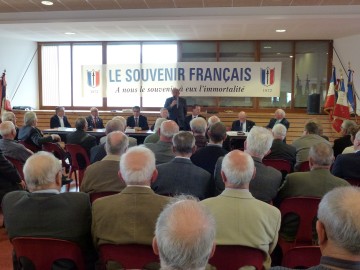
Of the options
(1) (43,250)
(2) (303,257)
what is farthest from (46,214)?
(2) (303,257)

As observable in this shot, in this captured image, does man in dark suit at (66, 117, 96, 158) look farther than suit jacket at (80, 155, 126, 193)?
Yes

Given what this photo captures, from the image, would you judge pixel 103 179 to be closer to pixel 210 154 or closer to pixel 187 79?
pixel 210 154

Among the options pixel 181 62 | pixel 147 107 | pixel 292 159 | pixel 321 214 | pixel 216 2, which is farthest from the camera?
pixel 147 107

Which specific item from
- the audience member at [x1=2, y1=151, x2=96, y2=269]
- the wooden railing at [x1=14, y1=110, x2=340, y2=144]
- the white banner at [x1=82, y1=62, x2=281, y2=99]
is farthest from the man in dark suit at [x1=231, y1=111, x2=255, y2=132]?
the audience member at [x1=2, y1=151, x2=96, y2=269]

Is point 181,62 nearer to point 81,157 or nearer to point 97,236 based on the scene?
point 81,157

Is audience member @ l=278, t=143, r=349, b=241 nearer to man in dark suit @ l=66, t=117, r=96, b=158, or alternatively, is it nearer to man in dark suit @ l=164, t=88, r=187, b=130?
man in dark suit @ l=66, t=117, r=96, b=158

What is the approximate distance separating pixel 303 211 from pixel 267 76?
312 inches

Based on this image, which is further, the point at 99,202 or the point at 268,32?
the point at 268,32

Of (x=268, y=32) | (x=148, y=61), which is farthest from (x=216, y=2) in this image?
(x=148, y=61)

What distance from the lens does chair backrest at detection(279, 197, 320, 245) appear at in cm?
238

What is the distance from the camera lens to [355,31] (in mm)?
8555

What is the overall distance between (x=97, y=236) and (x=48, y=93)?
10373mm

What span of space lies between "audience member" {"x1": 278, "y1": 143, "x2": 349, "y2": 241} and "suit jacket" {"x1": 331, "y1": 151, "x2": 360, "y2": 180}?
820 mm

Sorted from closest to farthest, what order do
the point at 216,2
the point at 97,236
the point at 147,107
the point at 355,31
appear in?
the point at 97,236, the point at 216,2, the point at 355,31, the point at 147,107
